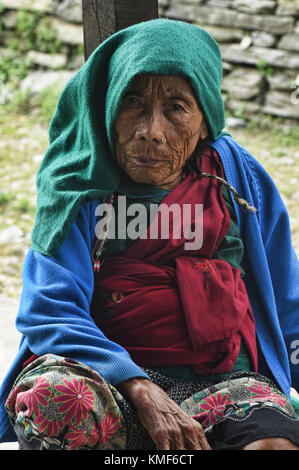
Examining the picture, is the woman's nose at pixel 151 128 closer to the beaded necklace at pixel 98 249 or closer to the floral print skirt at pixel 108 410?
the beaded necklace at pixel 98 249

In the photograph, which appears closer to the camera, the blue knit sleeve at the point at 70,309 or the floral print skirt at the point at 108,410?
the floral print skirt at the point at 108,410

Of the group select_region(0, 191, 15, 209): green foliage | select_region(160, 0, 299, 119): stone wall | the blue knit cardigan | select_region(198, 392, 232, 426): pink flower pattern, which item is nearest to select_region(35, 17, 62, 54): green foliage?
select_region(160, 0, 299, 119): stone wall

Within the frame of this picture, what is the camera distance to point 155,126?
2041 mm

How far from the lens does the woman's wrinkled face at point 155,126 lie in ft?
6.71

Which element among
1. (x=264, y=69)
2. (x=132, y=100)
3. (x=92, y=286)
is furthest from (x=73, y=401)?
(x=264, y=69)

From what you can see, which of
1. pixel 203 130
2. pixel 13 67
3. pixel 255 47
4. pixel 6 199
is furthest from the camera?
pixel 13 67

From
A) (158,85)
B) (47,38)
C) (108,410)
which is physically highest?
(158,85)

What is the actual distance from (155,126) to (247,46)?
5028mm

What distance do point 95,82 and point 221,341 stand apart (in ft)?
3.24

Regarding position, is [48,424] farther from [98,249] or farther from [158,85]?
[158,85]

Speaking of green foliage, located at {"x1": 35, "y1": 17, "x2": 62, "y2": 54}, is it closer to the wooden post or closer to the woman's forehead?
the wooden post

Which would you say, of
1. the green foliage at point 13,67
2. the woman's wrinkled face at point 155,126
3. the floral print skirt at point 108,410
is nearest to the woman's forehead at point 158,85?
the woman's wrinkled face at point 155,126

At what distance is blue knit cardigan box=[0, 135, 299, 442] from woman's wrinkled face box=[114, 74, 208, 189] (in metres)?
0.21

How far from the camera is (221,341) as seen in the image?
2.07m
